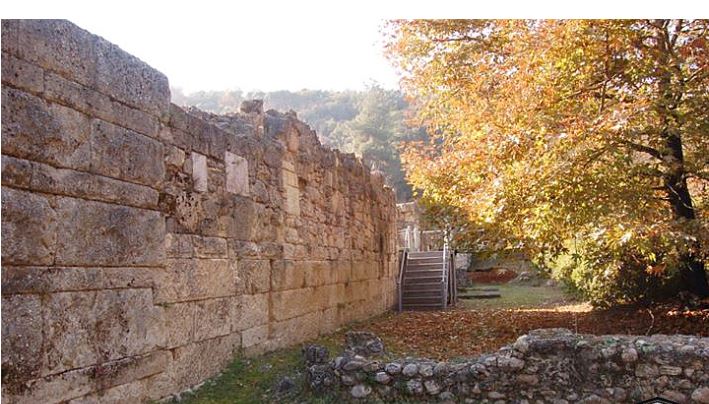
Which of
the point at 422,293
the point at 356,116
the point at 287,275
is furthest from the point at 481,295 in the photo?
the point at 356,116

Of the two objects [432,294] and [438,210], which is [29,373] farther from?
[432,294]

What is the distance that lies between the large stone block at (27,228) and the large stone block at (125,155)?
575 mm

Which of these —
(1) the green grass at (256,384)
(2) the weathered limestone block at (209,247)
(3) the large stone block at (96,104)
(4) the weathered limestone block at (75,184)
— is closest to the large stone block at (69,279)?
(4) the weathered limestone block at (75,184)

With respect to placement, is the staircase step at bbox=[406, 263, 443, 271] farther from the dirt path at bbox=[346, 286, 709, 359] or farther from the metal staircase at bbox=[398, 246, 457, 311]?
the dirt path at bbox=[346, 286, 709, 359]

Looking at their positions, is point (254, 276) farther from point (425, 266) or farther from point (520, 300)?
point (520, 300)

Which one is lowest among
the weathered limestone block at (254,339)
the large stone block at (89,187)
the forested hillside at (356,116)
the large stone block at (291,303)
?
the weathered limestone block at (254,339)

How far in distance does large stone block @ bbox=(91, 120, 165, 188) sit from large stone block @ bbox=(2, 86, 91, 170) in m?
→ 0.11

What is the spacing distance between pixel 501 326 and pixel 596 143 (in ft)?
13.8

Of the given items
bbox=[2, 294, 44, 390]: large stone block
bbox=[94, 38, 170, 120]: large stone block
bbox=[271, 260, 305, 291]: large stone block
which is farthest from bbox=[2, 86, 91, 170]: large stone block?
bbox=[271, 260, 305, 291]: large stone block

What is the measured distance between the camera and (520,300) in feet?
53.4

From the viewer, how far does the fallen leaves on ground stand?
8.62 metres

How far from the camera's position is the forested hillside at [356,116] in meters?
35.8

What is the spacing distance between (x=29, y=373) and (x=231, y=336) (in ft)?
9.42

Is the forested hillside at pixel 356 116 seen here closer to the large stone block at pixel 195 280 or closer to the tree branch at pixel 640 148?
the tree branch at pixel 640 148
